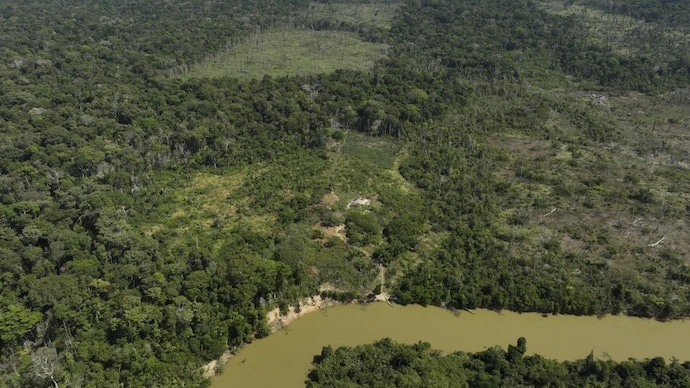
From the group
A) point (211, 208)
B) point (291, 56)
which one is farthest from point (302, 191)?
point (291, 56)

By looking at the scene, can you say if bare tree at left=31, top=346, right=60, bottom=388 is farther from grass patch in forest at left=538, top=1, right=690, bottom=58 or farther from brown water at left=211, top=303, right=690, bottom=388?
grass patch in forest at left=538, top=1, right=690, bottom=58

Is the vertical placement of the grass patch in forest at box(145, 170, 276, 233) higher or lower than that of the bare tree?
lower

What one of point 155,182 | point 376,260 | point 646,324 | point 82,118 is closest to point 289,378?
point 376,260

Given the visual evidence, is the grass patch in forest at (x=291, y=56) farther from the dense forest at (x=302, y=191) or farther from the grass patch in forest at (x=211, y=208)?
the grass patch in forest at (x=211, y=208)

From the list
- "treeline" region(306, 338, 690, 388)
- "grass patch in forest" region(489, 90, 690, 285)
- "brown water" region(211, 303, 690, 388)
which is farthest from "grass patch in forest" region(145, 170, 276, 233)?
"grass patch in forest" region(489, 90, 690, 285)

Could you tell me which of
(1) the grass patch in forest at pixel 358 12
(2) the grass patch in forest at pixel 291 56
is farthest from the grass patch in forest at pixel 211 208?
(1) the grass patch in forest at pixel 358 12
